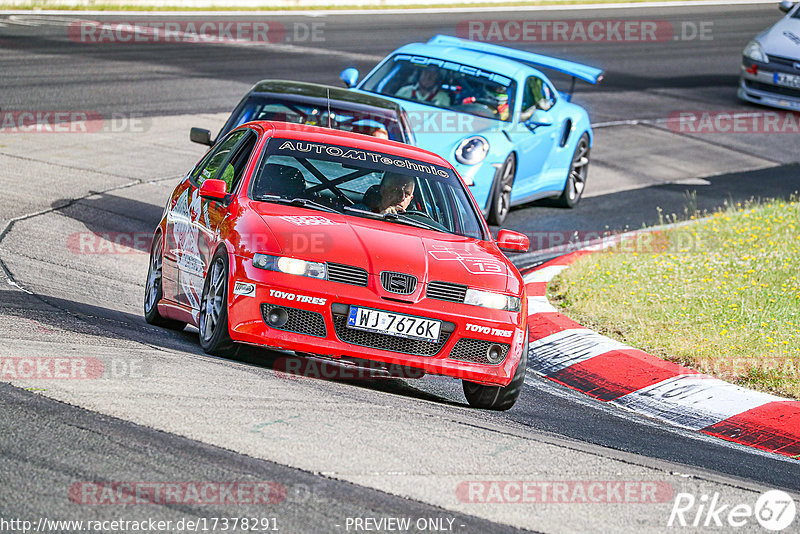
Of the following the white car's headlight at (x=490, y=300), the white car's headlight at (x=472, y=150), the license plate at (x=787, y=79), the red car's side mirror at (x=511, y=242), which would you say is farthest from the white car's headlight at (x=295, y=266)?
the license plate at (x=787, y=79)

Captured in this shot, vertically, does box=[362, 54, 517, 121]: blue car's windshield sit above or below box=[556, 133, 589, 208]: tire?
above

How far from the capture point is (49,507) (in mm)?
4484

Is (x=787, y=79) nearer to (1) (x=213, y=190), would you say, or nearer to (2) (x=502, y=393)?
(2) (x=502, y=393)

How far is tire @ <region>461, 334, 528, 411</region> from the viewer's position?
7273mm

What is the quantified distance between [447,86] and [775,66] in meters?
9.07

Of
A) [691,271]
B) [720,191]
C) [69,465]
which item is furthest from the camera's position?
[720,191]

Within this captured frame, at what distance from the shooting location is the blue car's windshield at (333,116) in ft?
36.4

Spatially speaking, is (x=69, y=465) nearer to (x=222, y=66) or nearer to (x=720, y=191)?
(x=720, y=191)

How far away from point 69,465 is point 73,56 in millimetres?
17247

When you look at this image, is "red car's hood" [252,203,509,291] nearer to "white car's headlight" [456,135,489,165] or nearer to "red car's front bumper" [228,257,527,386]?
"red car's front bumper" [228,257,527,386]

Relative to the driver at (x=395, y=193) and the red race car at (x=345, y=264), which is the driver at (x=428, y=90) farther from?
the driver at (x=395, y=193)

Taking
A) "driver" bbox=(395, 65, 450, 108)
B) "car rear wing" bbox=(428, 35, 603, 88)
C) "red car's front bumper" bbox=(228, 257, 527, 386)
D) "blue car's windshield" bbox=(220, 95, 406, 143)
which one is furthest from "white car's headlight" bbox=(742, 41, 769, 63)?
"red car's front bumper" bbox=(228, 257, 527, 386)

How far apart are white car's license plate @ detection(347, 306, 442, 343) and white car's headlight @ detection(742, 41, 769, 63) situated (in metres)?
15.4

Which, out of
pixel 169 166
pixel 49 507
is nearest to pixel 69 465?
pixel 49 507
